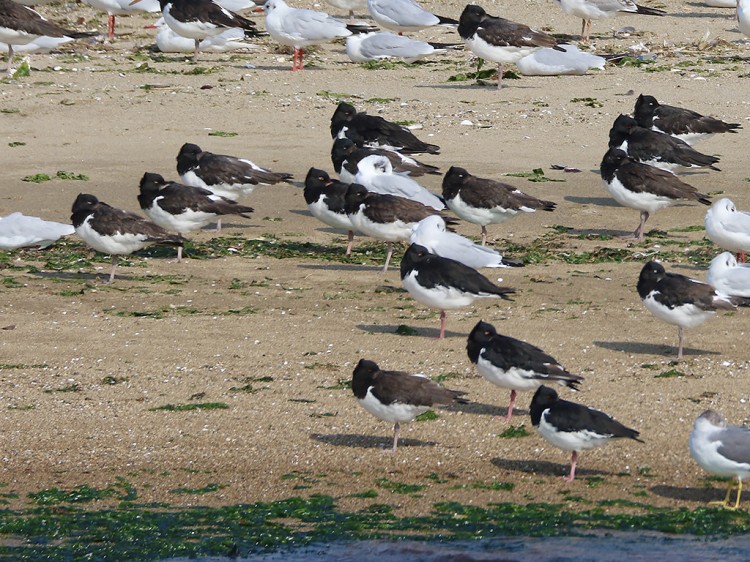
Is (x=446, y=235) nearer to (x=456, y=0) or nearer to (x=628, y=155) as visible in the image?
(x=628, y=155)

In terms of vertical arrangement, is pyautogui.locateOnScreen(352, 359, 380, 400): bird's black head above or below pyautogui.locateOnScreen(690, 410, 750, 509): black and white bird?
below

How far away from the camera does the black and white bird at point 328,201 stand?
14.5 metres

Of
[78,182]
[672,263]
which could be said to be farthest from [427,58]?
[672,263]

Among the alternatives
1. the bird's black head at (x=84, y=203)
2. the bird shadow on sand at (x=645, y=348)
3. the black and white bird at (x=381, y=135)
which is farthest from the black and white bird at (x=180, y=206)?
the bird shadow on sand at (x=645, y=348)

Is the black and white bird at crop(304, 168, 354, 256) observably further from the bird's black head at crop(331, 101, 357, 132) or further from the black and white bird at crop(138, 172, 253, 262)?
the bird's black head at crop(331, 101, 357, 132)

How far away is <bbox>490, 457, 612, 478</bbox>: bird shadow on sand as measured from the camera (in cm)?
880

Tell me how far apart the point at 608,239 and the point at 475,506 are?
7058mm

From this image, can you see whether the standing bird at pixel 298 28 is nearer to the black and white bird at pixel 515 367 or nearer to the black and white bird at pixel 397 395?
the black and white bird at pixel 515 367

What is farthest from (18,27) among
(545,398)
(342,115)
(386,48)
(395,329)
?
(545,398)

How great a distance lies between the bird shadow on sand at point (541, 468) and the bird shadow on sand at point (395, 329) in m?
2.74

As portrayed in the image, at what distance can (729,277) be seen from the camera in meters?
11.6

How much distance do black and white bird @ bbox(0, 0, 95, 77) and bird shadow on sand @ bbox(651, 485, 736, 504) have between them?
15350 millimetres

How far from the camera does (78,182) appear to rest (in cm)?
1677

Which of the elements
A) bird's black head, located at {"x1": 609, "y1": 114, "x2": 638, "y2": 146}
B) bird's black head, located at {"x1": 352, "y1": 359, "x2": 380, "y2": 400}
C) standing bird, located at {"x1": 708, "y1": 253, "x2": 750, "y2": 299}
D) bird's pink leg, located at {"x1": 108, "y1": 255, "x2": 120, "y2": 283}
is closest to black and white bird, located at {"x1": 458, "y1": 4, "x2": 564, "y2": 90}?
bird's black head, located at {"x1": 609, "y1": 114, "x2": 638, "y2": 146}
